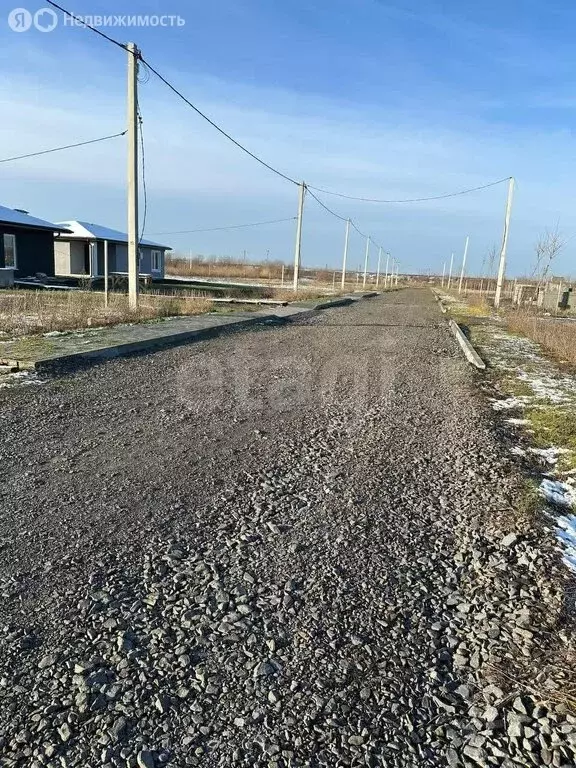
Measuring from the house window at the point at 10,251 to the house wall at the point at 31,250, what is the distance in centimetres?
17

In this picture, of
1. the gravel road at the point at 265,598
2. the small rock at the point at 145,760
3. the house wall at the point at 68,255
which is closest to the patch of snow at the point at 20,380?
the gravel road at the point at 265,598

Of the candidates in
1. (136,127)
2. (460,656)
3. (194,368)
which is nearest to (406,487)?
(460,656)

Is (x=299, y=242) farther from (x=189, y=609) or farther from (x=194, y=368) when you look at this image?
(x=189, y=609)

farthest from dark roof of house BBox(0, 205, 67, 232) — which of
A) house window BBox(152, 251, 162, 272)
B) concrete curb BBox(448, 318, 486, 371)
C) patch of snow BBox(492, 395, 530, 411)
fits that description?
patch of snow BBox(492, 395, 530, 411)

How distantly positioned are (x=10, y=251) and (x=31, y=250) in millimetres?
1328

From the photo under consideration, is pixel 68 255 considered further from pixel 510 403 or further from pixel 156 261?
pixel 510 403

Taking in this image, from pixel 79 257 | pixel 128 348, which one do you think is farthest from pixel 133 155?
pixel 79 257

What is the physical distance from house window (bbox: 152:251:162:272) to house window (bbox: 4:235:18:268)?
15.2m

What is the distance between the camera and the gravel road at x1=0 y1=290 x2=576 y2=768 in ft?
6.03

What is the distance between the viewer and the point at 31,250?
91.0ft

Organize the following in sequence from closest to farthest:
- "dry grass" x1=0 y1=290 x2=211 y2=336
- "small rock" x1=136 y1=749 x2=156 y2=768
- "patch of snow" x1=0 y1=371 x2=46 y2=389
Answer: "small rock" x1=136 y1=749 x2=156 y2=768 → "patch of snow" x1=0 y1=371 x2=46 y2=389 → "dry grass" x1=0 y1=290 x2=211 y2=336

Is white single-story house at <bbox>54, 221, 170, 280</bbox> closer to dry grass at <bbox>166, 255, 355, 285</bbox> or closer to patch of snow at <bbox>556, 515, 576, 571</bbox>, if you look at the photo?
dry grass at <bbox>166, 255, 355, 285</bbox>

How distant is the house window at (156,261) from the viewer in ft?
136

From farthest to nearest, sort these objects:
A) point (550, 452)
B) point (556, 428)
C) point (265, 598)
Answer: point (556, 428)
point (550, 452)
point (265, 598)
